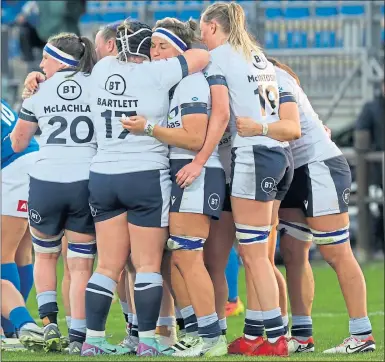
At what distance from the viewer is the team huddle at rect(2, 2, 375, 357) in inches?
294

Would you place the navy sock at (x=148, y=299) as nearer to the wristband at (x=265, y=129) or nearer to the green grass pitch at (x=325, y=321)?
the green grass pitch at (x=325, y=321)

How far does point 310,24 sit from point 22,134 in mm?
10576

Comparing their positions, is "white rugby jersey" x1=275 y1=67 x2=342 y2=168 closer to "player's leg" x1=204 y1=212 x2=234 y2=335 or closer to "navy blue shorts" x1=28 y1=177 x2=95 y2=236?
"player's leg" x1=204 y1=212 x2=234 y2=335

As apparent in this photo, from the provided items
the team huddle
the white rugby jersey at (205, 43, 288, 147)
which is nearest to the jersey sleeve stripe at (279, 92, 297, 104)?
the team huddle

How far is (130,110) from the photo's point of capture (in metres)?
7.49

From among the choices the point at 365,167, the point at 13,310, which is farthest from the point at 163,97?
the point at 365,167

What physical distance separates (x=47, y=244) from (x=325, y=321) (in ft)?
12.6

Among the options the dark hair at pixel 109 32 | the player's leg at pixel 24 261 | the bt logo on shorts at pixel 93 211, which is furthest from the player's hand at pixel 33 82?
the player's leg at pixel 24 261

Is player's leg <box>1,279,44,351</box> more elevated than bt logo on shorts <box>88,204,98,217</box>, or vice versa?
bt logo on shorts <box>88,204,98,217</box>

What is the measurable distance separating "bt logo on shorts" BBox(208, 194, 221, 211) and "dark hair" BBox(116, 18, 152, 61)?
0.98m

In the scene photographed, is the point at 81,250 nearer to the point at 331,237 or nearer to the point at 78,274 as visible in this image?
the point at 78,274

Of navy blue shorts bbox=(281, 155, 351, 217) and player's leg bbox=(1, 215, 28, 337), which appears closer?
navy blue shorts bbox=(281, 155, 351, 217)

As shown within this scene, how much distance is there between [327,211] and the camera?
7.96 meters

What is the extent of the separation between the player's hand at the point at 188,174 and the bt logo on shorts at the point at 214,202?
16cm
